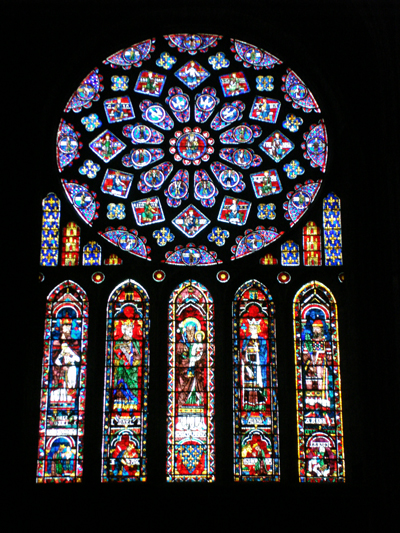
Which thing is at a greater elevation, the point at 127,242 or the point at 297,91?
the point at 297,91

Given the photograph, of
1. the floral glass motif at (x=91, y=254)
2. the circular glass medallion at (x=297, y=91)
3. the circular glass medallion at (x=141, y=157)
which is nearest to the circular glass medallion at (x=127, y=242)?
the floral glass motif at (x=91, y=254)

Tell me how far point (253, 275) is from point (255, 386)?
1.48 metres

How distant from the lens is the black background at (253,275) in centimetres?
1066

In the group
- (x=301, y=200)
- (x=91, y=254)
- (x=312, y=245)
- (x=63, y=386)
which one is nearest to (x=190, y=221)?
(x=91, y=254)

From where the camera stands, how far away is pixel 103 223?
40.2 feet

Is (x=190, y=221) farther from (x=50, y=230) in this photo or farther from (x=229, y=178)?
(x=50, y=230)

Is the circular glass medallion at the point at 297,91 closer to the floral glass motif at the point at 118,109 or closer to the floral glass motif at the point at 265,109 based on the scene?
the floral glass motif at the point at 265,109

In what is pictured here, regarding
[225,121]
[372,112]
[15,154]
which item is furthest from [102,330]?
[372,112]

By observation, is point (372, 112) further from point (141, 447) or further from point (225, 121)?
point (141, 447)

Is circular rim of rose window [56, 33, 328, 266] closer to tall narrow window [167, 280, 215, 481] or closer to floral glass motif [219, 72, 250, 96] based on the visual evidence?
floral glass motif [219, 72, 250, 96]

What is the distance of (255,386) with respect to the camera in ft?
37.6

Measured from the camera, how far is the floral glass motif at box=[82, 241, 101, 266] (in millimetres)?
12039

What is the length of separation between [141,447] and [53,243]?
9.73 ft

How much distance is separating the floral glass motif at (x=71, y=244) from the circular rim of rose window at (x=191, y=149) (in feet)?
0.76
